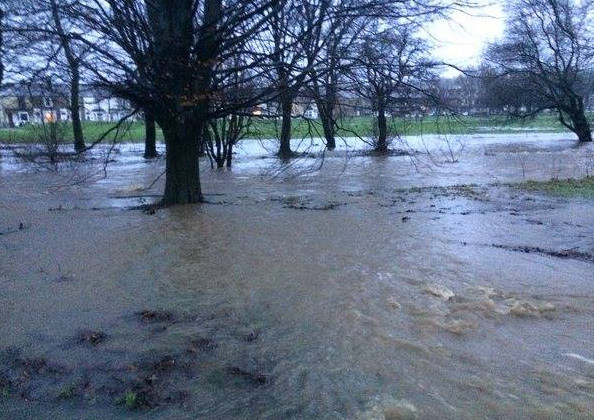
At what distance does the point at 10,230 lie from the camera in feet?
33.0

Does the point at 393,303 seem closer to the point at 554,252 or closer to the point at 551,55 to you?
the point at 554,252

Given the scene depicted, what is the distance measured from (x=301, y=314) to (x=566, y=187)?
10074mm

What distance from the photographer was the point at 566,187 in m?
13.3

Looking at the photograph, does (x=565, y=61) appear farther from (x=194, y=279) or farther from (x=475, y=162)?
(x=194, y=279)

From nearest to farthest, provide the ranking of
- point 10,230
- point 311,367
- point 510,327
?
1. point 311,367
2. point 510,327
3. point 10,230

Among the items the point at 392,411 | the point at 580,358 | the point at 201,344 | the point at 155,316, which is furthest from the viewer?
the point at 155,316

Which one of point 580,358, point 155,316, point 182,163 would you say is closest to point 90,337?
point 155,316

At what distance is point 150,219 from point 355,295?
5808 mm

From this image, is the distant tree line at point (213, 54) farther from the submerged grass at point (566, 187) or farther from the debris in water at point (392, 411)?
the debris in water at point (392, 411)

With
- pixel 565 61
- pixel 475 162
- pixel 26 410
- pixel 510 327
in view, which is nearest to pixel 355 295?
pixel 510 327

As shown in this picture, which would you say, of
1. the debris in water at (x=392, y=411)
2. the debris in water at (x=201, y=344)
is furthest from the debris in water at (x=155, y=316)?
the debris in water at (x=392, y=411)

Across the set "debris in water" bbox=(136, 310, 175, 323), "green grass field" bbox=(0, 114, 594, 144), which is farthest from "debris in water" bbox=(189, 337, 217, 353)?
"green grass field" bbox=(0, 114, 594, 144)

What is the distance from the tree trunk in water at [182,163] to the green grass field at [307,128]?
102cm

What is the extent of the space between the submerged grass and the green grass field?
2233 millimetres
